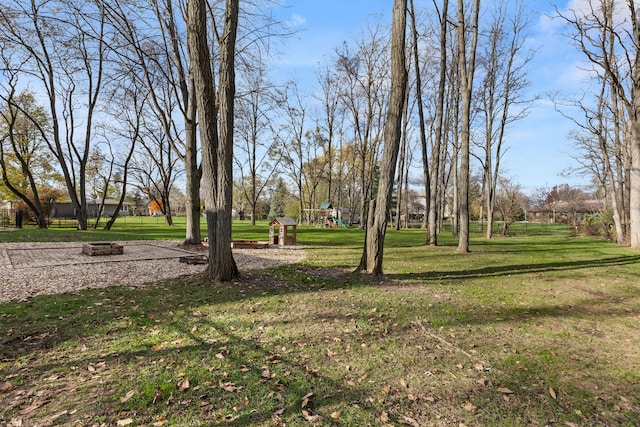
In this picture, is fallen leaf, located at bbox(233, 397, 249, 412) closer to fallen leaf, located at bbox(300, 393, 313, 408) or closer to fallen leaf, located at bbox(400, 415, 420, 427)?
fallen leaf, located at bbox(300, 393, 313, 408)

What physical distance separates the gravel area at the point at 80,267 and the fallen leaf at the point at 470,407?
225 inches

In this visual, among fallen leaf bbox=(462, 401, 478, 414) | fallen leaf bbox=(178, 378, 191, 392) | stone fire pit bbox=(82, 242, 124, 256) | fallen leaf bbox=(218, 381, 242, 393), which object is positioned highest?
stone fire pit bbox=(82, 242, 124, 256)

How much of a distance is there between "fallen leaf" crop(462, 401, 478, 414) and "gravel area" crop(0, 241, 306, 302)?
18.8ft

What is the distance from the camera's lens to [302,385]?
2715mm

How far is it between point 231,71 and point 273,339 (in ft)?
16.7

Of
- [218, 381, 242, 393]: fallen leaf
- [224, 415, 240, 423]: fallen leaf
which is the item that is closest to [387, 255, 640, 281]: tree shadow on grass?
[218, 381, 242, 393]: fallen leaf

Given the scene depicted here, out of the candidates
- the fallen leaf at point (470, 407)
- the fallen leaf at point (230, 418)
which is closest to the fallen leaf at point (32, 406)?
the fallen leaf at point (230, 418)

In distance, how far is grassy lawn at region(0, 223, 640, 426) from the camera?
7.77ft

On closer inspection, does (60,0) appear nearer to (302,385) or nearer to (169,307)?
(169,307)

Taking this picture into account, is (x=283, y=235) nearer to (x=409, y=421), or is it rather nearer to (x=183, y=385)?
(x=183, y=385)

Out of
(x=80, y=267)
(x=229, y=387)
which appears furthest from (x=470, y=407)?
(x=80, y=267)

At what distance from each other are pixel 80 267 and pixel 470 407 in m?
8.24

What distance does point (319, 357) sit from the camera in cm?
321

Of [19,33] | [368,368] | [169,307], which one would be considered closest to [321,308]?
[368,368]
